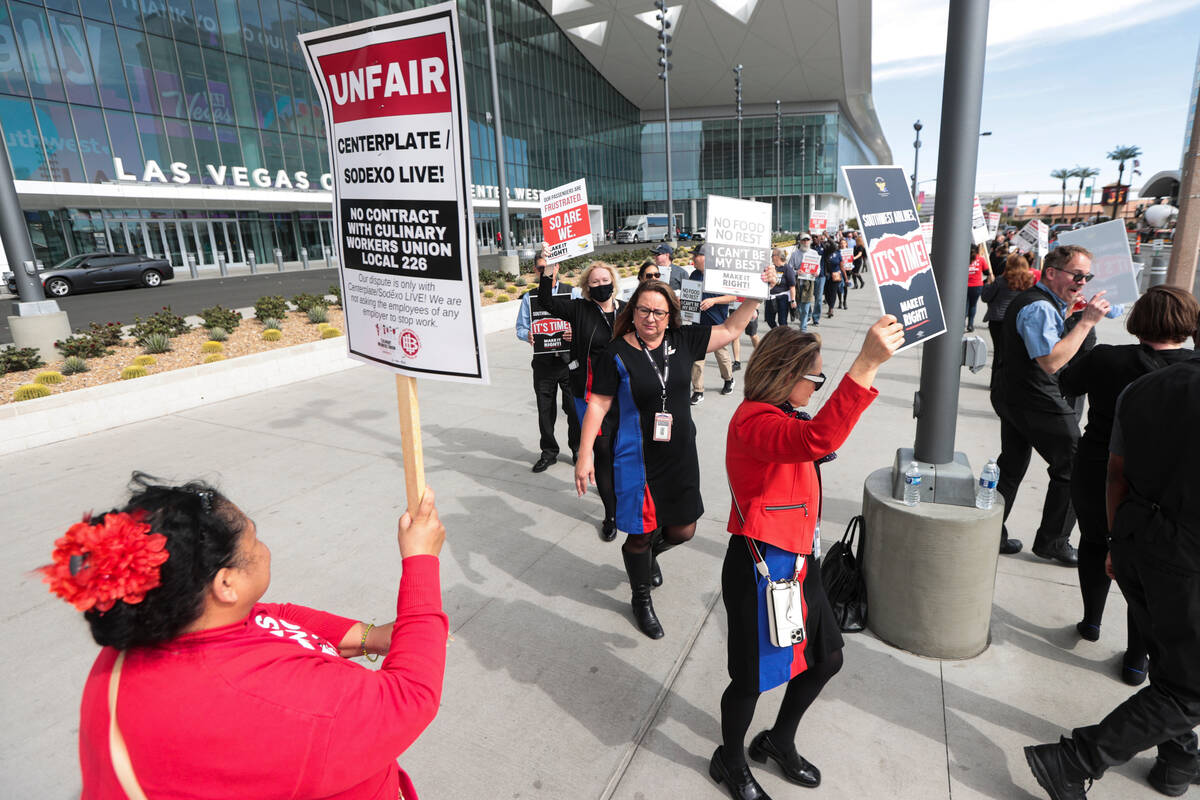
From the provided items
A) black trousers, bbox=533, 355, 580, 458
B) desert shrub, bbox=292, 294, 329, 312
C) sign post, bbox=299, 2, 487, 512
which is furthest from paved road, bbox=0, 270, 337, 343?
sign post, bbox=299, 2, 487, 512

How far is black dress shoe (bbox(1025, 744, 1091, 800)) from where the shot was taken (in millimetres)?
2422

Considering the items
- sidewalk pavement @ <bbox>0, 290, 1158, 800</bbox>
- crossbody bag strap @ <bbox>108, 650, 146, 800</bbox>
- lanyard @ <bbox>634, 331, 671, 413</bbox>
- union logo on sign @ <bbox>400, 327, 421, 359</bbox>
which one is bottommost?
sidewalk pavement @ <bbox>0, 290, 1158, 800</bbox>

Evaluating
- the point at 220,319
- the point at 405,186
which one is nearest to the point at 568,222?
the point at 405,186

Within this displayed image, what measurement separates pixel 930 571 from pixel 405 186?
2.91 meters

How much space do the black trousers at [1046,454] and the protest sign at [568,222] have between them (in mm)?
4519

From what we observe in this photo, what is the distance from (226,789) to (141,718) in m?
0.19

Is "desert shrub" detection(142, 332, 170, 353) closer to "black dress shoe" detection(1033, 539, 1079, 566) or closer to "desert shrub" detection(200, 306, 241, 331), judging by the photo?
"desert shrub" detection(200, 306, 241, 331)

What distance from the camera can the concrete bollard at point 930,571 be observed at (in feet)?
10.1

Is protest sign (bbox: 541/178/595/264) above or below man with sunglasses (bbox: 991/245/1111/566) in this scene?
above

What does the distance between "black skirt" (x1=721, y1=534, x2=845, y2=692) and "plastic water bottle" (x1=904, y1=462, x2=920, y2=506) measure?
3.16 feet

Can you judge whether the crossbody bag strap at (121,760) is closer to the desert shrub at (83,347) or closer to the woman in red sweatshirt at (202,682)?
the woman in red sweatshirt at (202,682)

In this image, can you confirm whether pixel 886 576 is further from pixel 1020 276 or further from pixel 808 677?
pixel 1020 276

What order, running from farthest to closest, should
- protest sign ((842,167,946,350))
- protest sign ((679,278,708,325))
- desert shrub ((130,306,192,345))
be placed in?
desert shrub ((130,306,192,345)), protest sign ((679,278,708,325)), protest sign ((842,167,946,350))

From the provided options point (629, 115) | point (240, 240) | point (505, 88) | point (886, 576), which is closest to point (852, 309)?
point (886, 576)
